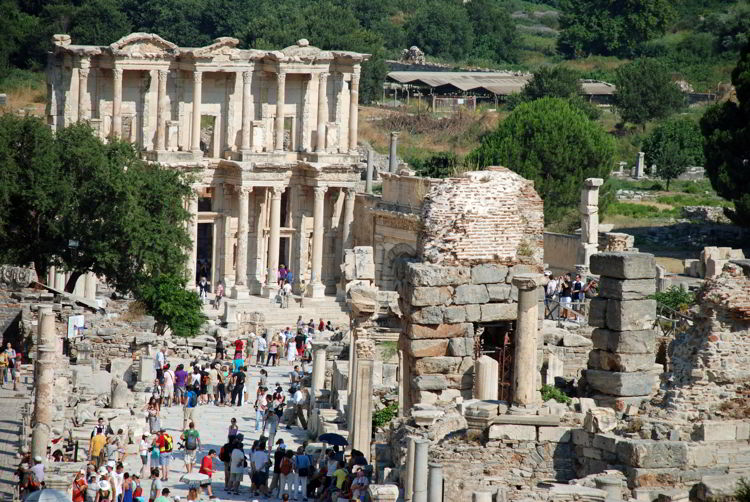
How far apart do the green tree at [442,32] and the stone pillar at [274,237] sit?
55901mm

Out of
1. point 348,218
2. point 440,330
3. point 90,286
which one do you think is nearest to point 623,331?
point 440,330

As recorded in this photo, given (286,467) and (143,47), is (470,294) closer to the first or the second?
(286,467)

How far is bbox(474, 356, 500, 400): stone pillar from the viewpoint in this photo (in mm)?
27844

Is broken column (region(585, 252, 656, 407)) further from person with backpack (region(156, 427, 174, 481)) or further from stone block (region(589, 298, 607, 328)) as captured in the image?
person with backpack (region(156, 427, 174, 481))

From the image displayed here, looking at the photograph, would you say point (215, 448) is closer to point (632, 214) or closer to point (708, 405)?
point (708, 405)

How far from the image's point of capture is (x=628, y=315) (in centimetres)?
3031

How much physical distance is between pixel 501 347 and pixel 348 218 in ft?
132

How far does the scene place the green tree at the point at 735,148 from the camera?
65.2 meters

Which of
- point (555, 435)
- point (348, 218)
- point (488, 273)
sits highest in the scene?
point (348, 218)

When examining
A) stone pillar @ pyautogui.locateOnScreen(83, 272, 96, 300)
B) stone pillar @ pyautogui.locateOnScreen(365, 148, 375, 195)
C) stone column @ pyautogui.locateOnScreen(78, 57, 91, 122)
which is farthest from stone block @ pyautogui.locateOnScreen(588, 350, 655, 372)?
stone pillar @ pyautogui.locateOnScreen(365, 148, 375, 195)

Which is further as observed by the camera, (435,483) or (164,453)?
(164,453)

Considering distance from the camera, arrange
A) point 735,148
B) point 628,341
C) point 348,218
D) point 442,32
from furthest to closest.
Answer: point 442,32, point 348,218, point 735,148, point 628,341

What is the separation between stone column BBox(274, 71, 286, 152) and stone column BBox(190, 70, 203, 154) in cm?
301

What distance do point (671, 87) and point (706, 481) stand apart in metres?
75.9
